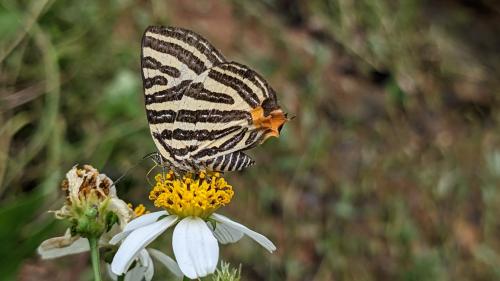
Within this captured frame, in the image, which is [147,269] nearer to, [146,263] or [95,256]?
[146,263]

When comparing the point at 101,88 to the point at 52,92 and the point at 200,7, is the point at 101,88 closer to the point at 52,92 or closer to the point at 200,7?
the point at 52,92

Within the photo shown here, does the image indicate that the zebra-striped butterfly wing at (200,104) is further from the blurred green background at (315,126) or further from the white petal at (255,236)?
the blurred green background at (315,126)

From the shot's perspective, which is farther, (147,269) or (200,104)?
(200,104)

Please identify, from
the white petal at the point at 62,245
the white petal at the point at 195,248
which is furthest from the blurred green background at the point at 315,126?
the white petal at the point at 195,248

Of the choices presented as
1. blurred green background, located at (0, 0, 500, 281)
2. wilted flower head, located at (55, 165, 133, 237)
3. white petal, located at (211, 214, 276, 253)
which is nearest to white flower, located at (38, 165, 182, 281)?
wilted flower head, located at (55, 165, 133, 237)

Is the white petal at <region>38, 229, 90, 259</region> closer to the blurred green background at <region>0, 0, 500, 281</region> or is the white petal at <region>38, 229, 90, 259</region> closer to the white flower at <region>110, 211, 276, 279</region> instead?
the white flower at <region>110, 211, 276, 279</region>

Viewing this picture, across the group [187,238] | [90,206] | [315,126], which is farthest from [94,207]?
[315,126]
